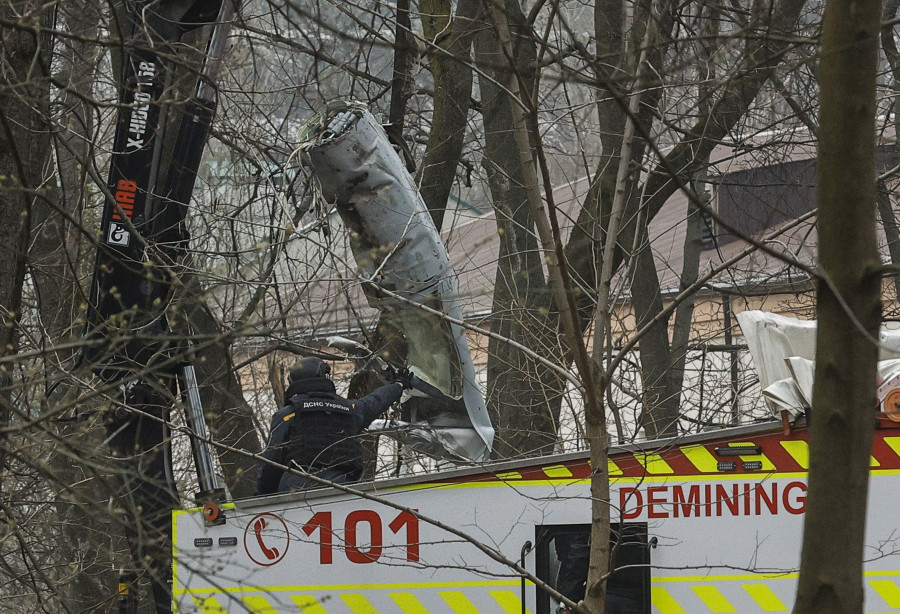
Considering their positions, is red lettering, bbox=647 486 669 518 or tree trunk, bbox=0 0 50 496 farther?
tree trunk, bbox=0 0 50 496

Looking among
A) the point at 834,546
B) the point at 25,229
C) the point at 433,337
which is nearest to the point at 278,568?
the point at 433,337

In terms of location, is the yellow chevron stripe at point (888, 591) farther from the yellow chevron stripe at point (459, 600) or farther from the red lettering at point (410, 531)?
the red lettering at point (410, 531)

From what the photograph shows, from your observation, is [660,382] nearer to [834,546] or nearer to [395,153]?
[395,153]

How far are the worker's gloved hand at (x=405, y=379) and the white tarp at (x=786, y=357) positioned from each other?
6.29 ft

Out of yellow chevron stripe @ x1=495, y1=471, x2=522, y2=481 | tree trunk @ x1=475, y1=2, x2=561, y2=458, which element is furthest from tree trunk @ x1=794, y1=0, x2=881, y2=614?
tree trunk @ x1=475, y1=2, x2=561, y2=458

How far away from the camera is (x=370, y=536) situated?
6.01m

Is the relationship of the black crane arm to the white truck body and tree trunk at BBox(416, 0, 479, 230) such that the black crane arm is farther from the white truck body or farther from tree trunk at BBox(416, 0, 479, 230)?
tree trunk at BBox(416, 0, 479, 230)

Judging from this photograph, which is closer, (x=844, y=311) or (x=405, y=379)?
(x=844, y=311)

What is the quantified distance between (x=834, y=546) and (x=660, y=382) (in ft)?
30.8

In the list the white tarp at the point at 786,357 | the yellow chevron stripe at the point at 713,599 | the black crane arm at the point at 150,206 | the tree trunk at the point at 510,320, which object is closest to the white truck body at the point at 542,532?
the yellow chevron stripe at the point at 713,599

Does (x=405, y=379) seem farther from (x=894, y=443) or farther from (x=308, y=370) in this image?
(x=894, y=443)

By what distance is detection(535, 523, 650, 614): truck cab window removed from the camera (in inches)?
226

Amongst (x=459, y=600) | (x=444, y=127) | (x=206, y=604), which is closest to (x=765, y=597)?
(x=459, y=600)

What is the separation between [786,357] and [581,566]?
1428 mm
